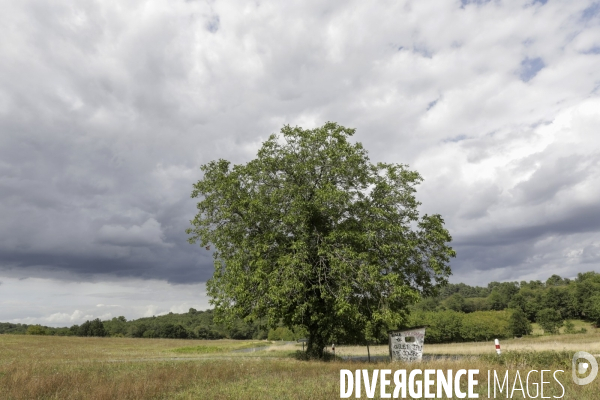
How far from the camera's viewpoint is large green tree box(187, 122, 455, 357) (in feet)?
76.8

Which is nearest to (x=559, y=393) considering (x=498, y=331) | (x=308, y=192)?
(x=308, y=192)

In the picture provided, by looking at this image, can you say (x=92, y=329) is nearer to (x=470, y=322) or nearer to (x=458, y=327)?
(x=458, y=327)

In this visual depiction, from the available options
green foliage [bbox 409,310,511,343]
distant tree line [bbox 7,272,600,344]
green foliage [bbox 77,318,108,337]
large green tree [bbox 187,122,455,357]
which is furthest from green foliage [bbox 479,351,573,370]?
green foliage [bbox 77,318,108,337]

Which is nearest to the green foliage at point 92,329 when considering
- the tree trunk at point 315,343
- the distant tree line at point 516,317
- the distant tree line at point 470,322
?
the distant tree line at point 470,322

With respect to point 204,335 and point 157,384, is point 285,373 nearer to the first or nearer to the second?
point 157,384

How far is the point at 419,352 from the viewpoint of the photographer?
2258 cm

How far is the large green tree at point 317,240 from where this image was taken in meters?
23.4

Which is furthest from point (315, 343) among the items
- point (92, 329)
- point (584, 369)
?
point (92, 329)

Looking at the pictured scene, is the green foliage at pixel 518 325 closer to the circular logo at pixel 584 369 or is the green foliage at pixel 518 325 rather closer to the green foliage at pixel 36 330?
the circular logo at pixel 584 369

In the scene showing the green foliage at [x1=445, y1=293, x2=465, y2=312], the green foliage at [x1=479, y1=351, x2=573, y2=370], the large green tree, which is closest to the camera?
the green foliage at [x1=479, y1=351, x2=573, y2=370]

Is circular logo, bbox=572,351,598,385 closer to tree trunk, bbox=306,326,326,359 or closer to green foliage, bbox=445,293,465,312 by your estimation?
tree trunk, bbox=306,326,326,359

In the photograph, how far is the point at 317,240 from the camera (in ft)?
82.1

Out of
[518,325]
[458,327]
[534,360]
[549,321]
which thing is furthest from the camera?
[549,321]

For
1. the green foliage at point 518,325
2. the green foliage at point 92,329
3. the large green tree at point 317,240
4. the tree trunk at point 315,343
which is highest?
the large green tree at point 317,240
